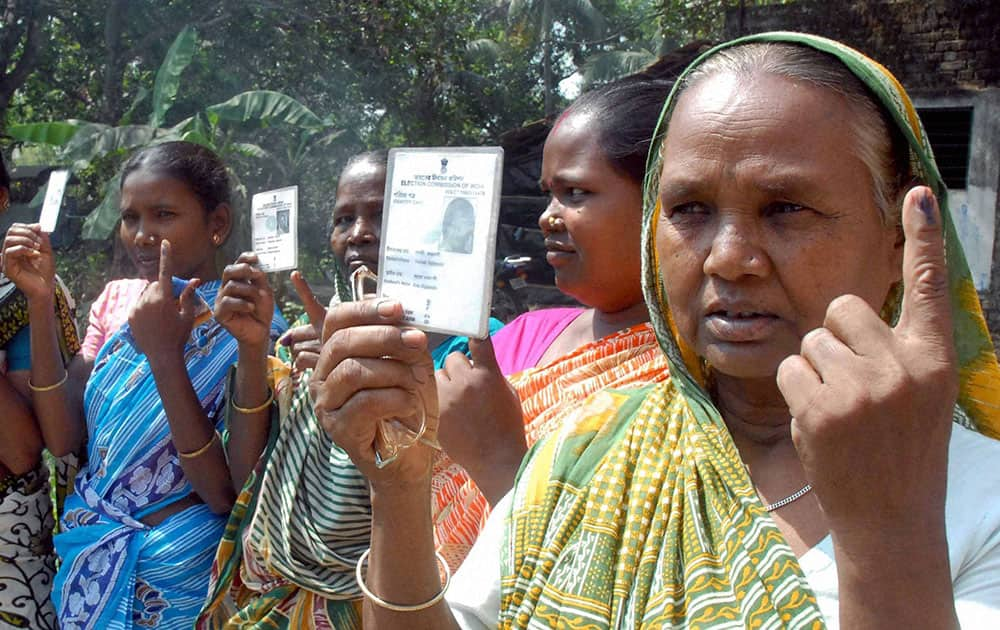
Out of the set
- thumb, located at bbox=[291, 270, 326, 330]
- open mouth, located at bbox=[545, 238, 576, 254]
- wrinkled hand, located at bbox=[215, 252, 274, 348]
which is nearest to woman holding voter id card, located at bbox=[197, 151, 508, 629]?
thumb, located at bbox=[291, 270, 326, 330]

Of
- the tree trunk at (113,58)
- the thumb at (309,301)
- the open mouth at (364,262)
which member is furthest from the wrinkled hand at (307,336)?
the tree trunk at (113,58)

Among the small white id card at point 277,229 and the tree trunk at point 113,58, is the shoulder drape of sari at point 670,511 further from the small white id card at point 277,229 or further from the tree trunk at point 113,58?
the tree trunk at point 113,58

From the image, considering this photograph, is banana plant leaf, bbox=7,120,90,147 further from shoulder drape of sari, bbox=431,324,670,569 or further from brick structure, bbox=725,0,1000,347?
shoulder drape of sari, bbox=431,324,670,569

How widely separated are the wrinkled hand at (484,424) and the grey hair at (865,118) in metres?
0.78

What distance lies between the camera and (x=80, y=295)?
1370 cm

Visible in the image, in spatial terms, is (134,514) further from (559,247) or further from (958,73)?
(958,73)

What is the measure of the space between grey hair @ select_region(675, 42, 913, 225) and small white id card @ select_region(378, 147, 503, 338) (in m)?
0.42

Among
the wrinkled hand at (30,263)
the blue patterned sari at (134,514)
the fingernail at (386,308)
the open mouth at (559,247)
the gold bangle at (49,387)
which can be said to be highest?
the open mouth at (559,247)

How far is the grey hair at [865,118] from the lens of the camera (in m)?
1.19

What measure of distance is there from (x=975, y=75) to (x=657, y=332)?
7.54 meters

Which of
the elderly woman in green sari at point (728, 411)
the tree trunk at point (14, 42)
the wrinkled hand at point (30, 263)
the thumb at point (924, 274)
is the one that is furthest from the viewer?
the tree trunk at point (14, 42)

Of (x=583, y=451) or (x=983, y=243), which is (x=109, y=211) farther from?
(x=583, y=451)

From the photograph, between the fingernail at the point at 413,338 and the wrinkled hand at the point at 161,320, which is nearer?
Answer: the fingernail at the point at 413,338

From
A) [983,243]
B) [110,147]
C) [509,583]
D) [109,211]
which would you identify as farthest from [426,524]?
[110,147]
